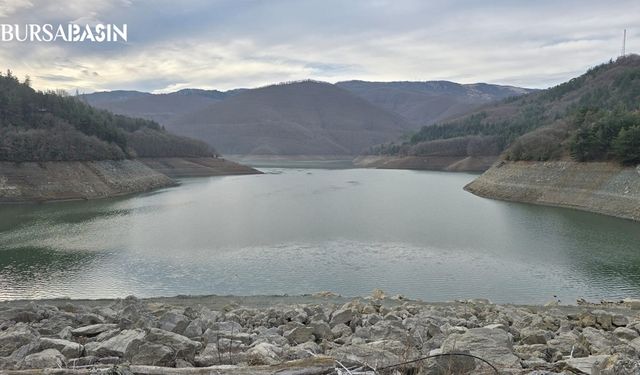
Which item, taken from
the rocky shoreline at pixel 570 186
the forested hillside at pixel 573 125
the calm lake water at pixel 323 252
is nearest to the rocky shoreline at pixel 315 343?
the calm lake water at pixel 323 252

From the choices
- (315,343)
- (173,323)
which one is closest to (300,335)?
(315,343)

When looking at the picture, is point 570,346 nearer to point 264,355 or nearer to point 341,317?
point 341,317

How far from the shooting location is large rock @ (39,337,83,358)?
217 inches

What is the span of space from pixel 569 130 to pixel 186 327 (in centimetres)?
4606

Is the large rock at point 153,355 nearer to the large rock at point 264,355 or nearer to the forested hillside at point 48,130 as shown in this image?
the large rock at point 264,355

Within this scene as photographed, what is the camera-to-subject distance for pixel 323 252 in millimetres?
19969

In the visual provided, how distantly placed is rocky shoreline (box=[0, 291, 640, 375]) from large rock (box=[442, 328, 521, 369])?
0.01 m

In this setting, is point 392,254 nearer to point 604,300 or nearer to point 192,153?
point 604,300

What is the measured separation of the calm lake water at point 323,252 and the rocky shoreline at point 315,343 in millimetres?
4962

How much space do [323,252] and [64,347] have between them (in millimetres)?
14722

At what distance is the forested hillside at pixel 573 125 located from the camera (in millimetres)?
36781

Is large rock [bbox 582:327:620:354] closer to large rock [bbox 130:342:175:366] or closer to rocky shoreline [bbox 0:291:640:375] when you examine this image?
rocky shoreline [bbox 0:291:640:375]

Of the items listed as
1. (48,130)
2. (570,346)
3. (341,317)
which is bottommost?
(341,317)

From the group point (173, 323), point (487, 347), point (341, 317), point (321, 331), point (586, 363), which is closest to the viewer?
point (586, 363)
